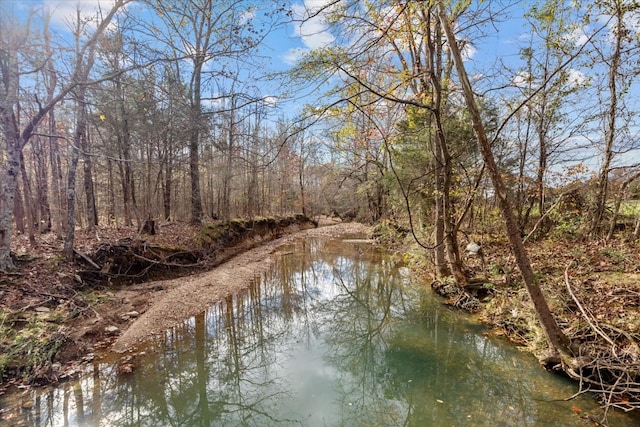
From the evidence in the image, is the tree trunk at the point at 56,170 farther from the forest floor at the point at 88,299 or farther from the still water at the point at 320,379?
the still water at the point at 320,379

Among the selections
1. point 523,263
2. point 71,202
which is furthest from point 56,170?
point 523,263

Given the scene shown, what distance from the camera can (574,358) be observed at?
419cm

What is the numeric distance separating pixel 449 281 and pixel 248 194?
44.3ft

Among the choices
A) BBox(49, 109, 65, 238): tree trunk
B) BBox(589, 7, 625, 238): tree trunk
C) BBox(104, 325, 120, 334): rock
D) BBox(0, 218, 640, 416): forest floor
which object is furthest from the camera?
BBox(49, 109, 65, 238): tree trunk

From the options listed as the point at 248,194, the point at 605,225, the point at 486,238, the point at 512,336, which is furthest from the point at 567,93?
the point at 248,194

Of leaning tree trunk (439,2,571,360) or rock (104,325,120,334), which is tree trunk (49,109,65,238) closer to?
rock (104,325,120,334)

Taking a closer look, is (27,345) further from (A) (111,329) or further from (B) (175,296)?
(B) (175,296)

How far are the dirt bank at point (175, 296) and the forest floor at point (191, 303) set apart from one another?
0.02 metres

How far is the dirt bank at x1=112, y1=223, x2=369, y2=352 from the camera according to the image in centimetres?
595

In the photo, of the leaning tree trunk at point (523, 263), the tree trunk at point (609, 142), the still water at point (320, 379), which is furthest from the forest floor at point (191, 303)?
the tree trunk at point (609, 142)

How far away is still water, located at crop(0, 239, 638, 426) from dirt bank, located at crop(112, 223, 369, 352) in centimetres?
38

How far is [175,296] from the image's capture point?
7.67m

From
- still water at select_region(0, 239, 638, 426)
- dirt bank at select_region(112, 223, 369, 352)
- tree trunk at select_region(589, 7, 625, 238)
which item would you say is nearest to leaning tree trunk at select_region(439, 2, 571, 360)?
still water at select_region(0, 239, 638, 426)

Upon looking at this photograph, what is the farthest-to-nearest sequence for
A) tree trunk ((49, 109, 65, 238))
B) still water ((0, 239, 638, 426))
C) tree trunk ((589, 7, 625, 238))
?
tree trunk ((49, 109, 65, 238)), tree trunk ((589, 7, 625, 238)), still water ((0, 239, 638, 426))
